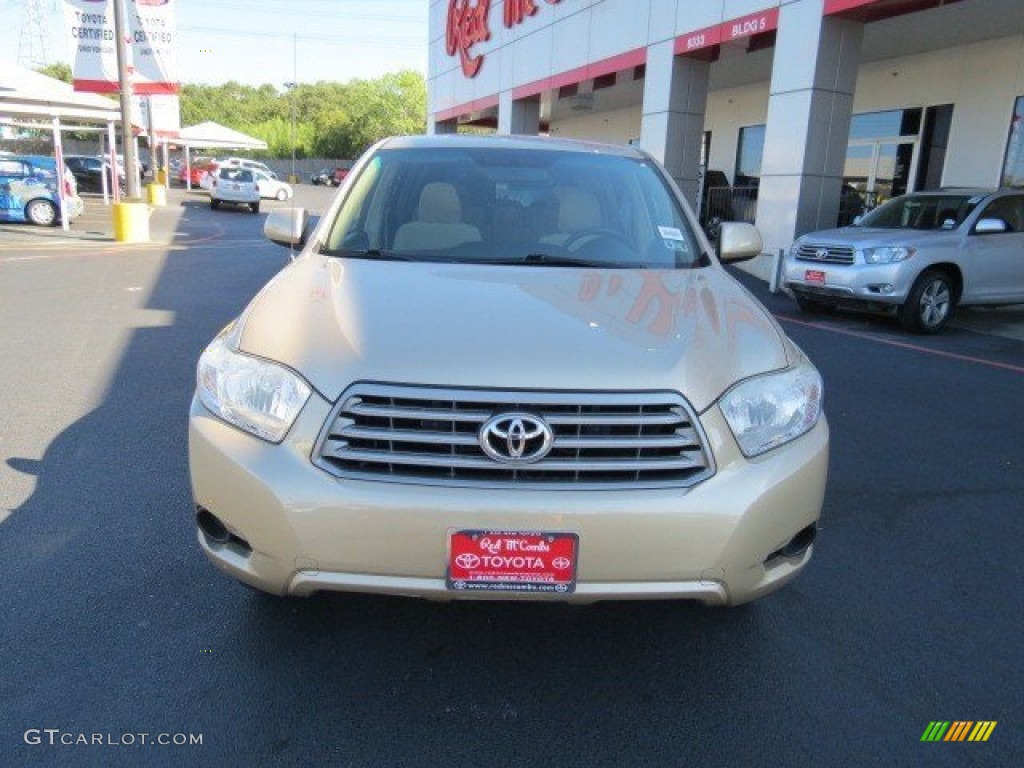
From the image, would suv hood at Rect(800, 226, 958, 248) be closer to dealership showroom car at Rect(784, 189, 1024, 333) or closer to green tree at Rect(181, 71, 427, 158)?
dealership showroom car at Rect(784, 189, 1024, 333)

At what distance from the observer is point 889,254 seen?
9.02 meters

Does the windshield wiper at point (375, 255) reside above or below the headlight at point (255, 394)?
above

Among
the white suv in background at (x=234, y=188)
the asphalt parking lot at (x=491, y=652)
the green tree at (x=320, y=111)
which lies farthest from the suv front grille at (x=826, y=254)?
the green tree at (x=320, y=111)

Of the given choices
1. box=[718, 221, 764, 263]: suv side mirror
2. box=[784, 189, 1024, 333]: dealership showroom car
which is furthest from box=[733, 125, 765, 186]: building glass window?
box=[718, 221, 764, 263]: suv side mirror

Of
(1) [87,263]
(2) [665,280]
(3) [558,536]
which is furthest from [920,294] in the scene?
(1) [87,263]

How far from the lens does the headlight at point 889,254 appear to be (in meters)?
8.99

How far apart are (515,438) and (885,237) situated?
853 centimetres

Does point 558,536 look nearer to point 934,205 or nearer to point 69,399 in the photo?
point 69,399

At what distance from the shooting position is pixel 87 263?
12789mm

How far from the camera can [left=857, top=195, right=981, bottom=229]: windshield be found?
31.9 ft

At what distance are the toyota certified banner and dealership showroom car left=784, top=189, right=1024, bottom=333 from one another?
16.0 metres

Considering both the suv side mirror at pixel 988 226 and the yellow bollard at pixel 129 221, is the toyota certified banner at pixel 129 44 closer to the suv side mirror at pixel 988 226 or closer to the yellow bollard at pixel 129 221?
the yellow bollard at pixel 129 221

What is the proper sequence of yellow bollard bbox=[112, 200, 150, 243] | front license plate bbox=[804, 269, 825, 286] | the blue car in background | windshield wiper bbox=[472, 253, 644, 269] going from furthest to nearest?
the blue car in background → yellow bollard bbox=[112, 200, 150, 243] → front license plate bbox=[804, 269, 825, 286] → windshield wiper bbox=[472, 253, 644, 269]

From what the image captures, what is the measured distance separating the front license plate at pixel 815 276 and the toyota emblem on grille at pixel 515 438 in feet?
27.4
